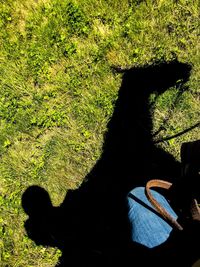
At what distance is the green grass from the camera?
470 centimetres

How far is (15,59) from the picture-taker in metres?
5.01

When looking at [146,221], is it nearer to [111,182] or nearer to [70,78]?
[111,182]

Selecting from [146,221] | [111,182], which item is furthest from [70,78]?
[146,221]

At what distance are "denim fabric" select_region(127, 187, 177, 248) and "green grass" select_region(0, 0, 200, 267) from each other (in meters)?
1.77

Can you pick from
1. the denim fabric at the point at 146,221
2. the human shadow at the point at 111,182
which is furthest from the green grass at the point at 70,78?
the denim fabric at the point at 146,221

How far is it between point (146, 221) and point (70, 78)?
2816 millimetres

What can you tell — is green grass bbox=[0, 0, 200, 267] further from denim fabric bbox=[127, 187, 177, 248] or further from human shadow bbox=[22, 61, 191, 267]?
denim fabric bbox=[127, 187, 177, 248]

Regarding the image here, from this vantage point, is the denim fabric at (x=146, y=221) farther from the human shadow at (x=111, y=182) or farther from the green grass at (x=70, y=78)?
the green grass at (x=70, y=78)

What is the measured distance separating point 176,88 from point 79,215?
2.31 metres

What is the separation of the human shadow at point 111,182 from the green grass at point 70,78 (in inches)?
4.6

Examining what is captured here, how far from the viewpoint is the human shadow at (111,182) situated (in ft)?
14.6

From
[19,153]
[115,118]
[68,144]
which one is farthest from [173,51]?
[19,153]

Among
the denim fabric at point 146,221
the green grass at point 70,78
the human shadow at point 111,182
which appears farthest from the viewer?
the green grass at point 70,78

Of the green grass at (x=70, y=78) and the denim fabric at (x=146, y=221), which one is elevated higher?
the green grass at (x=70, y=78)
